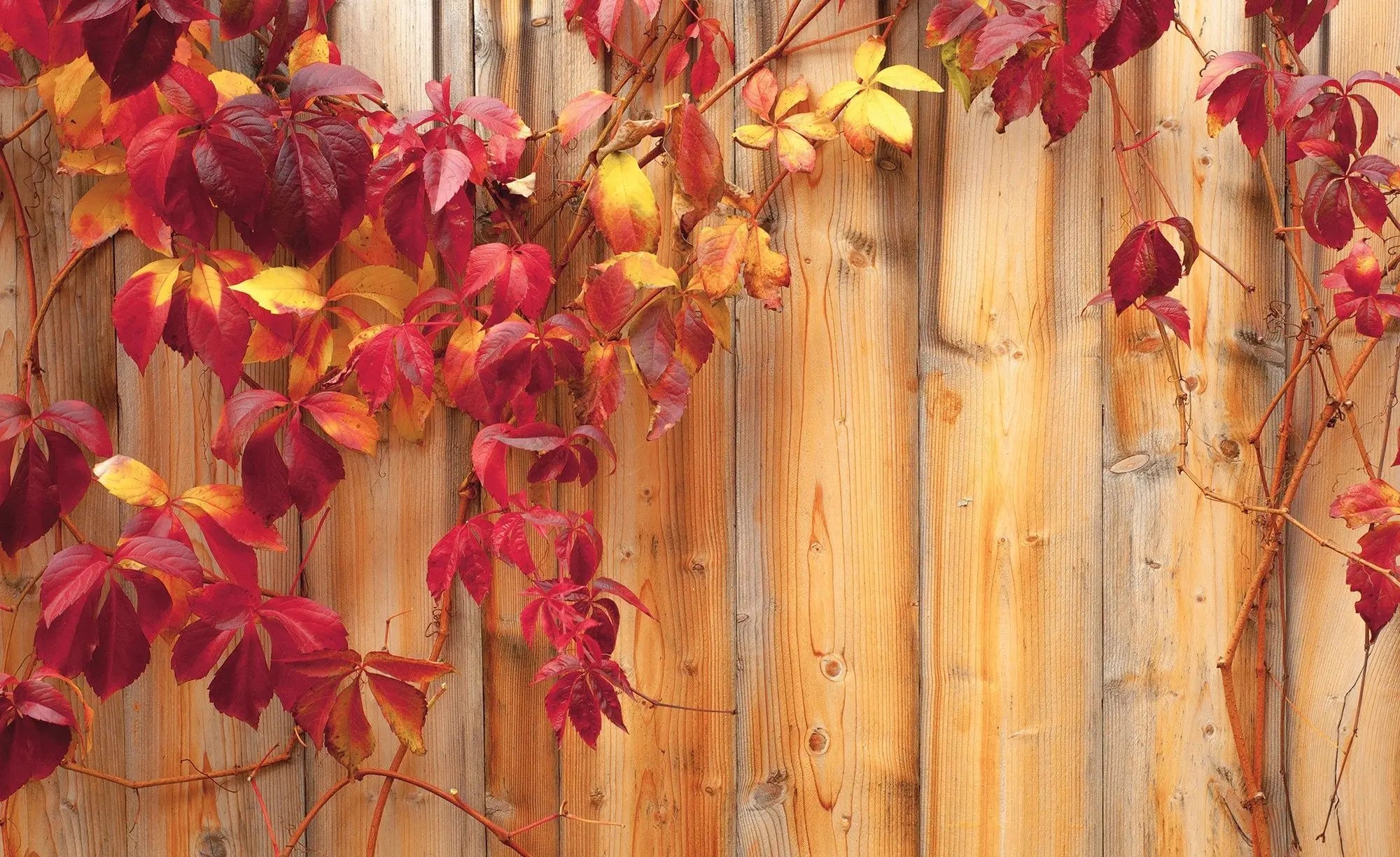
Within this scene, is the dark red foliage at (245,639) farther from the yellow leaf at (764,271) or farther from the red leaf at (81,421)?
the yellow leaf at (764,271)

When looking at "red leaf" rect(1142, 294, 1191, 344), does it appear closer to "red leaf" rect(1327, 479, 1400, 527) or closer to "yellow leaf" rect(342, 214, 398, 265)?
"red leaf" rect(1327, 479, 1400, 527)

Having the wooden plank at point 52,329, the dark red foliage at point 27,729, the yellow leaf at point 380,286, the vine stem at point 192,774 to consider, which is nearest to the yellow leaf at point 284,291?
the yellow leaf at point 380,286

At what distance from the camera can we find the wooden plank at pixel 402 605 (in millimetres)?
1198

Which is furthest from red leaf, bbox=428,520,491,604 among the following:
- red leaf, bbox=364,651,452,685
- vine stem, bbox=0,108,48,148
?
vine stem, bbox=0,108,48,148

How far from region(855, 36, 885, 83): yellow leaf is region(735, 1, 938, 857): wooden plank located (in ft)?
0.16

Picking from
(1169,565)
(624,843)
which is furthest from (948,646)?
(624,843)

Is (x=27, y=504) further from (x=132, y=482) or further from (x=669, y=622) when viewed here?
(x=669, y=622)

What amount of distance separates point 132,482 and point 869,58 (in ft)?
2.94

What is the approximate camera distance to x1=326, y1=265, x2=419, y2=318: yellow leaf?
110cm

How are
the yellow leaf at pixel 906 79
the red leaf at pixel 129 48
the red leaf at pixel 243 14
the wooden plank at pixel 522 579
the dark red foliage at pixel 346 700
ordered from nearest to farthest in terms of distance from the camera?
1. the red leaf at pixel 129 48
2. the red leaf at pixel 243 14
3. the dark red foliage at pixel 346 700
4. the yellow leaf at pixel 906 79
5. the wooden plank at pixel 522 579

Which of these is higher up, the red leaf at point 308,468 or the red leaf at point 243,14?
the red leaf at point 243,14

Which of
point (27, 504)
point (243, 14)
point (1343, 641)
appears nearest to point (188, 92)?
point (243, 14)

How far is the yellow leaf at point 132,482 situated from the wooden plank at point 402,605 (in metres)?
0.20

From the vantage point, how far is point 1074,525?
116 centimetres
